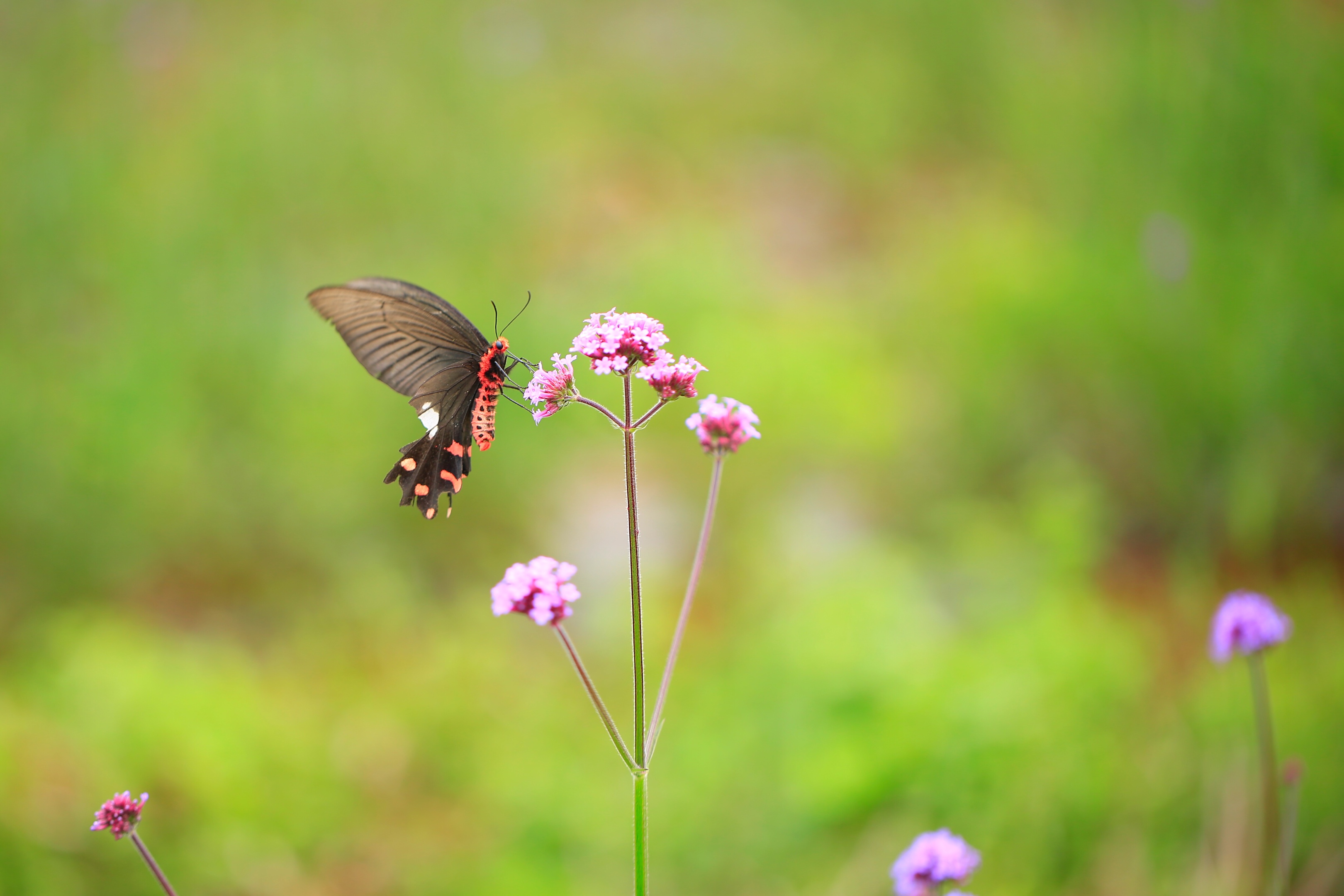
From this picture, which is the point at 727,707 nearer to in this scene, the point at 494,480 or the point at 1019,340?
the point at 494,480

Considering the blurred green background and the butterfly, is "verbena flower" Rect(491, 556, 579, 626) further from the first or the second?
the blurred green background

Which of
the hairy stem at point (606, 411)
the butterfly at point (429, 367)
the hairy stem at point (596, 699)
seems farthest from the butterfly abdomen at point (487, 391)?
the hairy stem at point (596, 699)

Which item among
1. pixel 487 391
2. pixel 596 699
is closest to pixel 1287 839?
pixel 596 699

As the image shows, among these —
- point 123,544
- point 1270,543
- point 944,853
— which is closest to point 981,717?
point 944,853

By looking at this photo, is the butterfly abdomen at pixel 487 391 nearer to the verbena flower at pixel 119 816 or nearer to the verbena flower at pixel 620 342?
the verbena flower at pixel 620 342

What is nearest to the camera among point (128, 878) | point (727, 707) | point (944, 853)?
point (944, 853)

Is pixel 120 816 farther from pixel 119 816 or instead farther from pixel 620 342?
pixel 620 342
